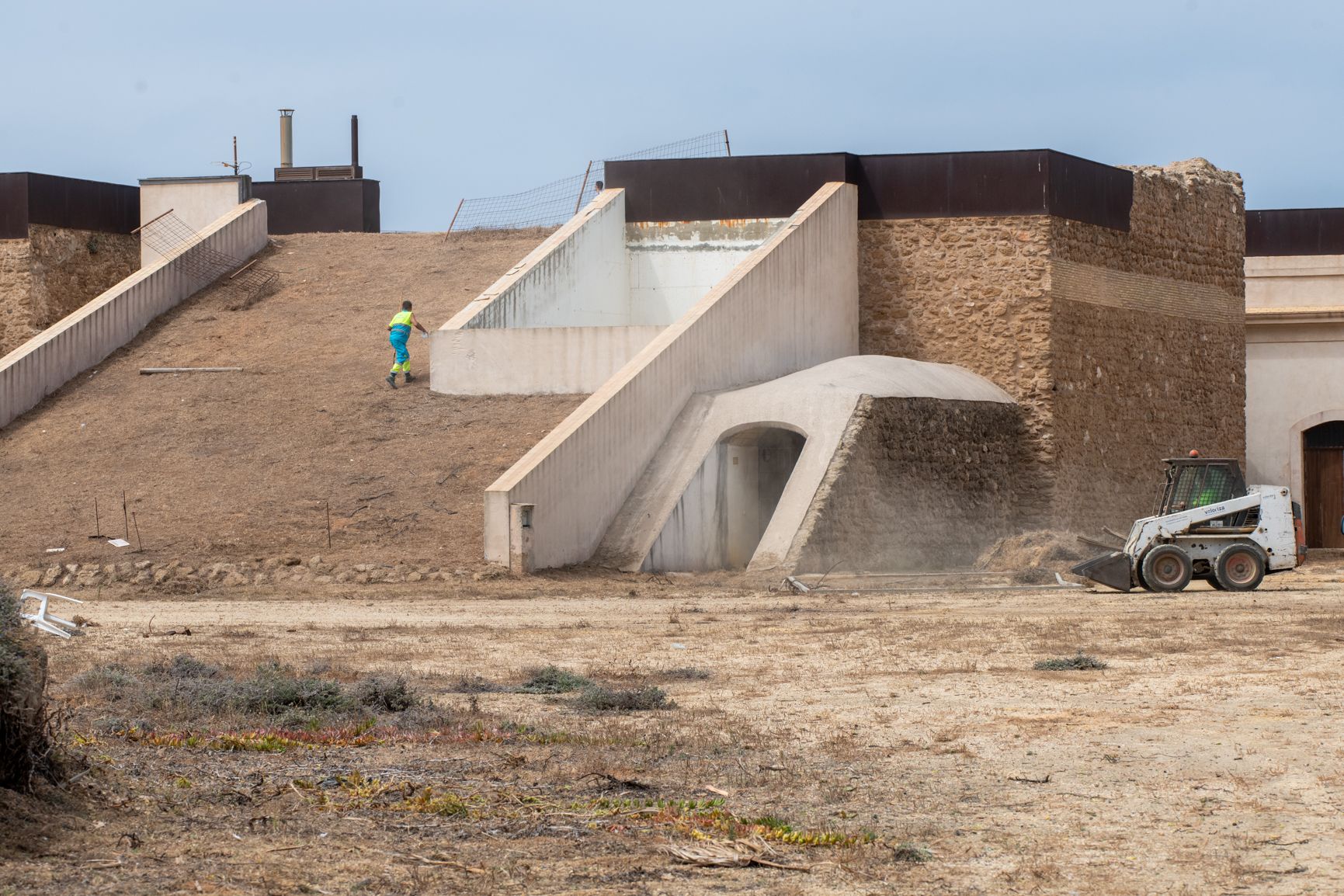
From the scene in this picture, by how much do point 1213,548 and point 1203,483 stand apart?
84 centimetres

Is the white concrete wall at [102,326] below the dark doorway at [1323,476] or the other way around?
the other way around

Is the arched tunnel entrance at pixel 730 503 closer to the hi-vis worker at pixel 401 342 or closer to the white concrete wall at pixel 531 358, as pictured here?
the white concrete wall at pixel 531 358

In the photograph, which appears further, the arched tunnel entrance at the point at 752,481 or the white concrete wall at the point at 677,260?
the white concrete wall at the point at 677,260

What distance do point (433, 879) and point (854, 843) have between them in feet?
5.75

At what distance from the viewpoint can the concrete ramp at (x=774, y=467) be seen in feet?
72.3

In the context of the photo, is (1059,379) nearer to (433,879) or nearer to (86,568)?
(86,568)

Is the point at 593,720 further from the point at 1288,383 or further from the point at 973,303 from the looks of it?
the point at 1288,383

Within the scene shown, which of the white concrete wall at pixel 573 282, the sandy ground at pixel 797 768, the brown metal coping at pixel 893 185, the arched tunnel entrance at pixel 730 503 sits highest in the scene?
the brown metal coping at pixel 893 185

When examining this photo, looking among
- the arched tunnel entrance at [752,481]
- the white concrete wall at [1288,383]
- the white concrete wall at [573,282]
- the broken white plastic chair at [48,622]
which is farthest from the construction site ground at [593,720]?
the white concrete wall at [1288,383]

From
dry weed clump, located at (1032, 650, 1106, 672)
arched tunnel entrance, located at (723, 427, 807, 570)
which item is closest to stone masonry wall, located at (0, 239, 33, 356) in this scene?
arched tunnel entrance, located at (723, 427, 807, 570)

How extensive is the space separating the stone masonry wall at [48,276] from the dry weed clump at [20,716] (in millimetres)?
27089

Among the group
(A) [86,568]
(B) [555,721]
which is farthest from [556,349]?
(B) [555,721]

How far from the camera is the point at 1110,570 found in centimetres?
1991

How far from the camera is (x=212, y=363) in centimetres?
2775
